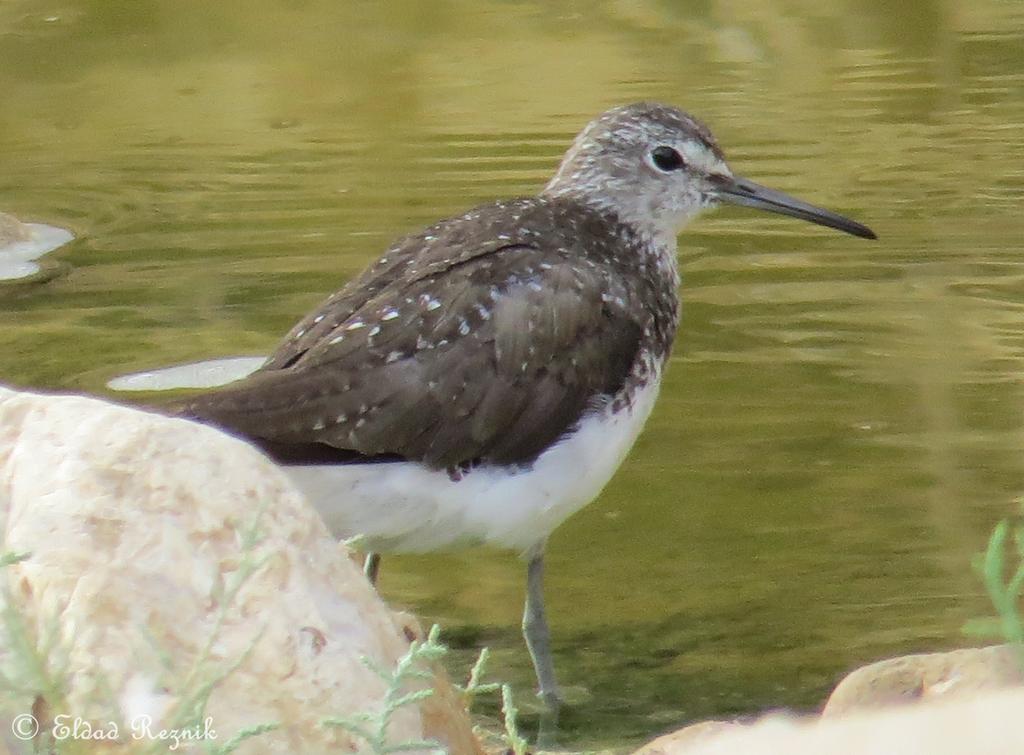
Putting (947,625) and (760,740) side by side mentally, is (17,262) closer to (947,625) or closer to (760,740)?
(947,625)

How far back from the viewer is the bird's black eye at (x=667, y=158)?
617 cm

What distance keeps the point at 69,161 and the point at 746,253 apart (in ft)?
12.3

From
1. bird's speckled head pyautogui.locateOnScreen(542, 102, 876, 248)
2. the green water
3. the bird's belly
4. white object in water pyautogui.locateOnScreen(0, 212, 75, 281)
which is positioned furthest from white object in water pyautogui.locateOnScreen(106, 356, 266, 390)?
the bird's belly

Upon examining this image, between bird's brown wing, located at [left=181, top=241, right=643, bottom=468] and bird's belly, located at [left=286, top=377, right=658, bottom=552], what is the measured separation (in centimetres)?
5

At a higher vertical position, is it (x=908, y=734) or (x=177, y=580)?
(x=908, y=734)

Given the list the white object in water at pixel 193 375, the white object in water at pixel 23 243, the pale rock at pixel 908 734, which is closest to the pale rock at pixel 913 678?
the pale rock at pixel 908 734

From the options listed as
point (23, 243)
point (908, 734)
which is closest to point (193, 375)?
point (23, 243)

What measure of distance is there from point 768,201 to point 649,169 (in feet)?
1.56

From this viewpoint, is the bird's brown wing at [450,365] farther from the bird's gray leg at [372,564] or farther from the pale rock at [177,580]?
the pale rock at [177,580]

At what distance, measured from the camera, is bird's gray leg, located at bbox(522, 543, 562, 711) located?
536 centimetres

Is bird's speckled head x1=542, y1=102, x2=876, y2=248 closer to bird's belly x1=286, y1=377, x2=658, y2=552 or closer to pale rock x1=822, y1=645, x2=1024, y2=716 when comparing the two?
bird's belly x1=286, y1=377, x2=658, y2=552

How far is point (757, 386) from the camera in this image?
712 cm

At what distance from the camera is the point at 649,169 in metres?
6.14

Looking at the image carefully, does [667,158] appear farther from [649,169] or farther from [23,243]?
[23,243]
